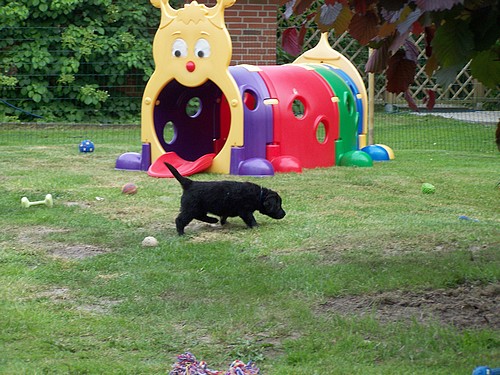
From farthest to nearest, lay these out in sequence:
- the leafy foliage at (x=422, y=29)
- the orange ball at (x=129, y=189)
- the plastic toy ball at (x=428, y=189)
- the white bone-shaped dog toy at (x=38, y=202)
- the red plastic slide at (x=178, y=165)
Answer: the red plastic slide at (x=178, y=165) < the plastic toy ball at (x=428, y=189) < the orange ball at (x=129, y=189) < the white bone-shaped dog toy at (x=38, y=202) < the leafy foliage at (x=422, y=29)

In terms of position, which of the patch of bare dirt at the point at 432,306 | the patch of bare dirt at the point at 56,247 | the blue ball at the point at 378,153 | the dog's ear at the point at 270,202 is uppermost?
the dog's ear at the point at 270,202

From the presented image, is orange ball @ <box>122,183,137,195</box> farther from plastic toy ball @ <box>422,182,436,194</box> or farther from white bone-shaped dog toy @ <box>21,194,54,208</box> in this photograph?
plastic toy ball @ <box>422,182,436,194</box>

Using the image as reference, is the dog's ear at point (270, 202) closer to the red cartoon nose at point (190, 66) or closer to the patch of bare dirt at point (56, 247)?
the patch of bare dirt at point (56, 247)

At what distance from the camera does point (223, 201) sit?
6609 millimetres

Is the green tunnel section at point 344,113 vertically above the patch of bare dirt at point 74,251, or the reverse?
the green tunnel section at point 344,113

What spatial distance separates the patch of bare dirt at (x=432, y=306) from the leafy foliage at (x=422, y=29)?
4.11 ft

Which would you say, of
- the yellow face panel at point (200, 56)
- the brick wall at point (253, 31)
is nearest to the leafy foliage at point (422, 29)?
the yellow face panel at point (200, 56)

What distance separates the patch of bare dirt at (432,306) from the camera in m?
4.42

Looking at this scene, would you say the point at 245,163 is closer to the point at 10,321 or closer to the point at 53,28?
the point at 10,321

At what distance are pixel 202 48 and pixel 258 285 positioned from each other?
518 centimetres

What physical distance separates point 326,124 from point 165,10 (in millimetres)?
2362

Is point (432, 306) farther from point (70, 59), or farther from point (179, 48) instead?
point (70, 59)

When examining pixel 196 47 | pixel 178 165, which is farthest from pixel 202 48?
pixel 178 165

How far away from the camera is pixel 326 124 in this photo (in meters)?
10.7
